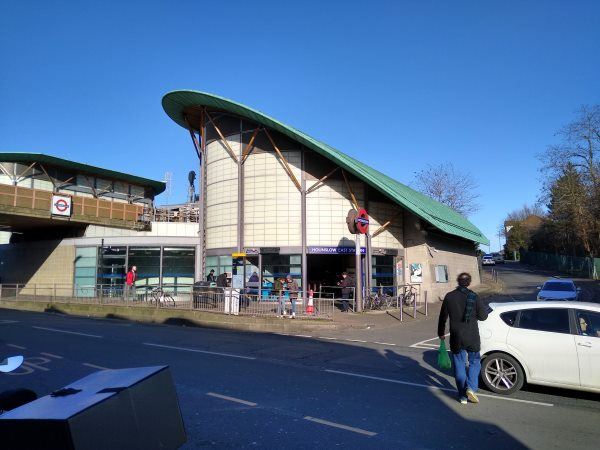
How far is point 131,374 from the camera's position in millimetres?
3158

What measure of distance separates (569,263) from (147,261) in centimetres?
5078

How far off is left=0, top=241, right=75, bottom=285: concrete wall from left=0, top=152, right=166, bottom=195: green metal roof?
16.5 ft

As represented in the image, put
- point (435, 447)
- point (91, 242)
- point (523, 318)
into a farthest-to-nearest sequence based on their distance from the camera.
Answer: point (91, 242) → point (523, 318) → point (435, 447)

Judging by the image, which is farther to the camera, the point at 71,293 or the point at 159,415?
the point at 71,293

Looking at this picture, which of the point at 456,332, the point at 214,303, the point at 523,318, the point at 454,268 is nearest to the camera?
the point at 456,332

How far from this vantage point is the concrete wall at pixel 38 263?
29.0 metres

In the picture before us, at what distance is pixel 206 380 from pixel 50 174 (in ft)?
90.1

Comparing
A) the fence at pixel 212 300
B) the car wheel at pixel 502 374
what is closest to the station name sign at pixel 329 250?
the fence at pixel 212 300

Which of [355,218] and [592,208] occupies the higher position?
[592,208]

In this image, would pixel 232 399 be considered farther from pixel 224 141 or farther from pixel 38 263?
pixel 38 263

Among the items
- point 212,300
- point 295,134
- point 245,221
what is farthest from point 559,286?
point 212,300

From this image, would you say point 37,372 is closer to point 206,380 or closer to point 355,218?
point 206,380

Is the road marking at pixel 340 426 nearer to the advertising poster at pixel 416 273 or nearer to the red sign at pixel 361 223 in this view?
the red sign at pixel 361 223

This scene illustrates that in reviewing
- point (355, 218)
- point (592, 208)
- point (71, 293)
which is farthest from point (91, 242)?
point (592, 208)
